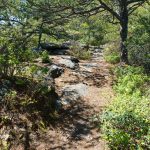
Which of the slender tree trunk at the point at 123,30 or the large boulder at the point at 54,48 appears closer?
the slender tree trunk at the point at 123,30

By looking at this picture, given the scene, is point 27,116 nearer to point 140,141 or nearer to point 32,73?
point 32,73

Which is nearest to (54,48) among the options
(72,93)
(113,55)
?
(113,55)

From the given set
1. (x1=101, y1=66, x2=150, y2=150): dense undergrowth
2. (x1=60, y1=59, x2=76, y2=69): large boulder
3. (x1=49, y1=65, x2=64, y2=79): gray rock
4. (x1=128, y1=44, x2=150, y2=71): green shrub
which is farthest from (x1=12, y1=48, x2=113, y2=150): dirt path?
(x1=128, y1=44, x2=150, y2=71): green shrub

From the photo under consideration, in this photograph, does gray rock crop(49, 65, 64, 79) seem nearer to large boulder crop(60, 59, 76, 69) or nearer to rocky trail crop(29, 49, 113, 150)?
rocky trail crop(29, 49, 113, 150)

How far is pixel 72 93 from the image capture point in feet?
37.2

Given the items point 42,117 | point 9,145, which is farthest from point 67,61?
point 9,145

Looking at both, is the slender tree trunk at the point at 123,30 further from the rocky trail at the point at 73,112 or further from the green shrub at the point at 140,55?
the rocky trail at the point at 73,112

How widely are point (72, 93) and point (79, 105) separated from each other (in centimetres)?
87

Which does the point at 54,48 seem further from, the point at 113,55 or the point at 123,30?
the point at 123,30

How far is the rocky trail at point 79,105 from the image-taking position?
8500 millimetres

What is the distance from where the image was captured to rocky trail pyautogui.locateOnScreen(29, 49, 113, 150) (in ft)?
27.9

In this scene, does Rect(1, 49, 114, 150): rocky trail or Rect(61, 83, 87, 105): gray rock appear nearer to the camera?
Rect(1, 49, 114, 150): rocky trail

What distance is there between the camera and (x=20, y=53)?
1051 centimetres

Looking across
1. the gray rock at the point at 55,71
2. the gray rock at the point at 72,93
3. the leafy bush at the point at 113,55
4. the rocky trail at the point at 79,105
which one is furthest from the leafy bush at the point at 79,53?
the gray rock at the point at 72,93
